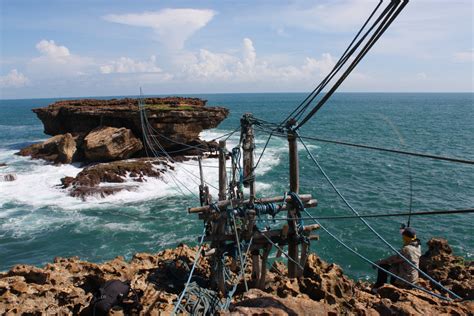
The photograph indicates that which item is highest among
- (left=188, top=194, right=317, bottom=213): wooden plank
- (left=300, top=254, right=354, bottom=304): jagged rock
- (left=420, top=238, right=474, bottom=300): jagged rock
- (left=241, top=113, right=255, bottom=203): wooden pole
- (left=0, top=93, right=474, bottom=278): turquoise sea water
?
(left=241, top=113, right=255, bottom=203): wooden pole

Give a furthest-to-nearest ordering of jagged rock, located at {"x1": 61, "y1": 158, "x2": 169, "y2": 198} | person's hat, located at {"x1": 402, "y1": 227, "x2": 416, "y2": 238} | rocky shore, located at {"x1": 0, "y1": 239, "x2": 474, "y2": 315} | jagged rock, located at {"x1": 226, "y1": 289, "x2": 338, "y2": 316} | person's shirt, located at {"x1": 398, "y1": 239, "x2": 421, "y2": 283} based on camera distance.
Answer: jagged rock, located at {"x1": 61, "y1": 158, "x2": 169, "y2": 198} → person's hat, located at {"x1": 402, "y1": 227, "x2": 416, "y2": 238} → person's shirt, located at {"x1": 398, "y1": 239, "x2": 421, "y2": 283} → rocky shore, located at {"x1": 0, "y1": 239, "x2": 474, "y2": 315} → jagged rock, located at {"x1": 226, "y1": 289, "x2": 338, "y2": 316}

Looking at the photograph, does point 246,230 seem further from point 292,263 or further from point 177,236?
point 177,236

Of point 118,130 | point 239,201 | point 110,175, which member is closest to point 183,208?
point 110,175

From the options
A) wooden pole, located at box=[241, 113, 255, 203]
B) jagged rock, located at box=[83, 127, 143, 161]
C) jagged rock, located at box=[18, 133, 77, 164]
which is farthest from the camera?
jagged rock, located at box=[18, 133, 77, 164]

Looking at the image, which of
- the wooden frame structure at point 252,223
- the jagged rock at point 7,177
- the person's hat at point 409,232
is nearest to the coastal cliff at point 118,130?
the jagged rock at point 7,177

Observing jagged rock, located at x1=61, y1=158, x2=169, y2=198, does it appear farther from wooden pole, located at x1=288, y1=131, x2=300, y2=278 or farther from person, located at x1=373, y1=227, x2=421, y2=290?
person, located at x1=373, y1=227, x2=421, y2=290

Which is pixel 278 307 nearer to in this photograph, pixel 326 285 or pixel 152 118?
pixel 326 285

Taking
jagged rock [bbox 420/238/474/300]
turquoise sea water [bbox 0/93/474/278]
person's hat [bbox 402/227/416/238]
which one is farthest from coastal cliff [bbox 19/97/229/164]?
person's hat [bbox 402/227/416/238]

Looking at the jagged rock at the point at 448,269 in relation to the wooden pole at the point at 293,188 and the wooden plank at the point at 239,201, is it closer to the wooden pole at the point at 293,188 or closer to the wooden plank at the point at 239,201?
the wooden pole at the point at 293,188
